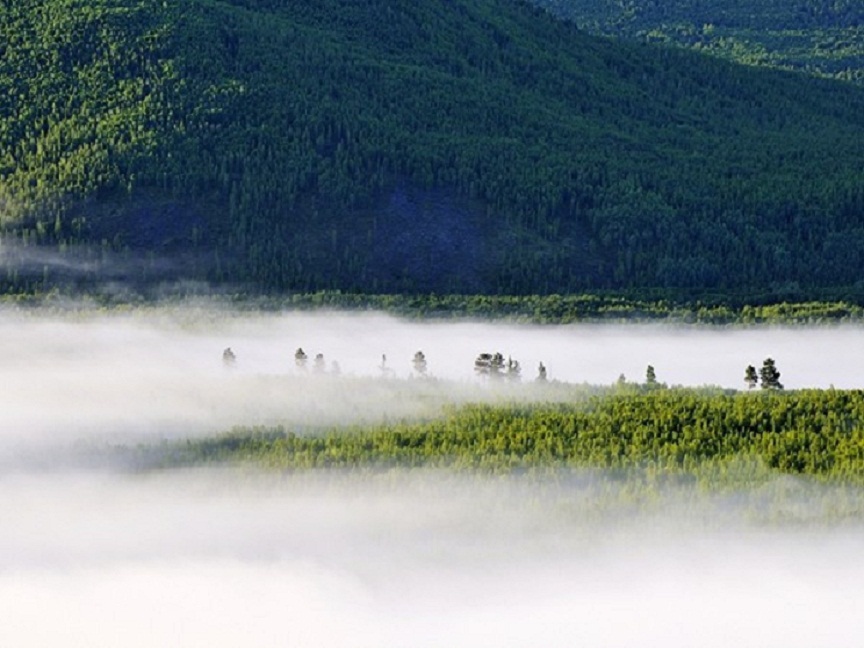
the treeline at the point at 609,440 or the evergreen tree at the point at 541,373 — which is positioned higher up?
the evergreen tree at the point at 541,373

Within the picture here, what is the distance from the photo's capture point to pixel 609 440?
138125 millimetres

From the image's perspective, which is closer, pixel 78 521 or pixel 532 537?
pixel 532 537

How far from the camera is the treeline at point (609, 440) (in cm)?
13400

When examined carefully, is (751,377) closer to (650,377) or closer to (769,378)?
(650,377)

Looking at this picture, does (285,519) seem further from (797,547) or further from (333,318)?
(333,318)

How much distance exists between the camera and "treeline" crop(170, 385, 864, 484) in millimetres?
134000

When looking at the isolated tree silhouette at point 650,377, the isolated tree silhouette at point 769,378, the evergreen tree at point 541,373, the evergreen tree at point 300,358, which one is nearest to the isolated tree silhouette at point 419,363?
the evergreen tree at point 300,358

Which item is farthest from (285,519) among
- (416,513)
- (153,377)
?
(153,377)

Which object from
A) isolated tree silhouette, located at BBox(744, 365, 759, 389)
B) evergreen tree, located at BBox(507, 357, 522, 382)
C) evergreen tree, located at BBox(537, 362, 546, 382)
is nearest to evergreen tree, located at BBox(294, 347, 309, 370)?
evergreen tree, located at BBox(507, 357, 522, 382)

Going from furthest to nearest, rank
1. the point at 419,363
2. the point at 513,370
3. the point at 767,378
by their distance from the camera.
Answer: the point at 419,363
the point at 513,370
the point at 767,378

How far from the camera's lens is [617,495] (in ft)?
421

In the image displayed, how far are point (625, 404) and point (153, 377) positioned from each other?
1267 inches

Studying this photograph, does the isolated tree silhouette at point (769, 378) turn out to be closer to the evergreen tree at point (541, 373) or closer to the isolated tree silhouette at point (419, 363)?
the evergreen tree at point (541, 373)

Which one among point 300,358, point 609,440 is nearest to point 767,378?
point 609,440
